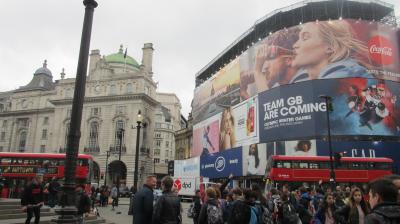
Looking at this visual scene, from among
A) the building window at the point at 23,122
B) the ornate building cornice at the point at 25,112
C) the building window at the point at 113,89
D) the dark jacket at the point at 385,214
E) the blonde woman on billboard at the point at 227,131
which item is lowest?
the dark jacket at the point at 385,214

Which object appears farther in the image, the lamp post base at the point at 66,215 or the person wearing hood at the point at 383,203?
the lamp post base at the point at 66,215

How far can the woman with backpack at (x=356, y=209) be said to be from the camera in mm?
6235

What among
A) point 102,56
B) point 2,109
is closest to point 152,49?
point 102,56

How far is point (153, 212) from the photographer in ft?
21.5

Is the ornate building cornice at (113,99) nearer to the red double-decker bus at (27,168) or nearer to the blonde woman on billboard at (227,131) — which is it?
the blonde woman on billboard at (227,131)

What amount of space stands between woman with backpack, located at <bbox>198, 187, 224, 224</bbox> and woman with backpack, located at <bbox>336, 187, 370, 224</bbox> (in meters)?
2.27

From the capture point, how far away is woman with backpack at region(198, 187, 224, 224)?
7203mm

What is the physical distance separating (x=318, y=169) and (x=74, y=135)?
86.4 ft

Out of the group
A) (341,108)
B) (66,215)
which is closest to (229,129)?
(341,108)

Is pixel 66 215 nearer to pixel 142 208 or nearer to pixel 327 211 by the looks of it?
pixel 142 208

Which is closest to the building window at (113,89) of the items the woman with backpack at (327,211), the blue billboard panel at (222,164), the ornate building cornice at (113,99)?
the ornate building cornice at (113,99)

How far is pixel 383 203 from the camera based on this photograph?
11.0 ft

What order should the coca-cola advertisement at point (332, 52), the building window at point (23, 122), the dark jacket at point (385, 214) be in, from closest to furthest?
the dark jacket at point (385, 214), the coca-cola advertisement at point (332, 52), the building window at point (23, 122)

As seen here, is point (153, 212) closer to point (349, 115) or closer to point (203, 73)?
point (349, 115)
